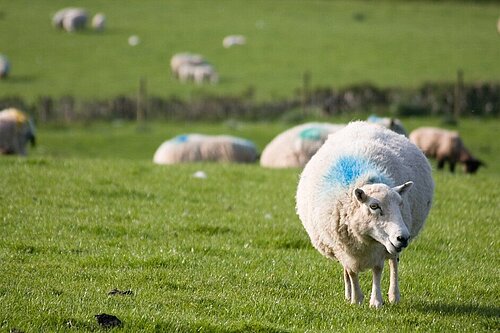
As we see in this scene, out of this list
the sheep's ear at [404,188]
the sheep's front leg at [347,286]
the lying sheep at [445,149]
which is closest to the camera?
the sheep's ear at [404,188]

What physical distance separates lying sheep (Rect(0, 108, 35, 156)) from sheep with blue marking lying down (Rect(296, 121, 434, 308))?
14.3m

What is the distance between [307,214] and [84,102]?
28470mm

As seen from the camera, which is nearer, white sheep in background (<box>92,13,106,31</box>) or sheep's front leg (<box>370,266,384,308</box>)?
sheep's front leg (<box>370,266,384,308</box>)

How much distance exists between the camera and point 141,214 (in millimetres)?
12672

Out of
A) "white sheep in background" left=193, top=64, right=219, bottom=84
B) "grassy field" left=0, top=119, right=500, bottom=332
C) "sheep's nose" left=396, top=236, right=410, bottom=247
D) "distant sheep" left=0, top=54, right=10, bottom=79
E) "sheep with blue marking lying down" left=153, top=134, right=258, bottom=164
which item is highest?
"sheep's nose" left=396, top=236, right=410, bottom=247

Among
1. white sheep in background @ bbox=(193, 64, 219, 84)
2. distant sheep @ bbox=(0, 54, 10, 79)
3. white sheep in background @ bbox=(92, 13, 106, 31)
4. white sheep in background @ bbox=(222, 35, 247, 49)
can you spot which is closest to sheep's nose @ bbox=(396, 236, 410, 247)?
white sheep in background @ bbox=(193, 64, 219, 84)

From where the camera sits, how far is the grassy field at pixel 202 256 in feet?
25.8

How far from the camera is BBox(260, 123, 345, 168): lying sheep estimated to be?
2055 centimetres

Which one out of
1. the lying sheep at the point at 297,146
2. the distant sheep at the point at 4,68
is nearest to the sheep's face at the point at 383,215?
the lying sheep at the point at 297,146

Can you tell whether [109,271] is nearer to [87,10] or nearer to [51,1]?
[87,10]

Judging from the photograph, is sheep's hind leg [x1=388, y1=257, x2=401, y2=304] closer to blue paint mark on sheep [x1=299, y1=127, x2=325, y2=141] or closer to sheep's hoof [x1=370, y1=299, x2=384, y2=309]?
sheep's hoof [x1=370, y1=299, x2=384, y2=309]

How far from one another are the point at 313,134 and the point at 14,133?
26.1 feet

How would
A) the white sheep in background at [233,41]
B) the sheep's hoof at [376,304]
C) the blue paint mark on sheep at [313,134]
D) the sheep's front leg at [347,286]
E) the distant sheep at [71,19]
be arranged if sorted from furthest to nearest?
the distant sheep at [71,19]
the white sheep in background at [233,41]
the blue paint mark on sheep at [313,134]
the sheep's front leg at [347,286]
the sheep's hoof at [376,304]

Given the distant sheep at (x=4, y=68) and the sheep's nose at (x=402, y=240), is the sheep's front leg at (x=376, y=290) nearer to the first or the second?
the sheep's nose at (x=402, y=240)
